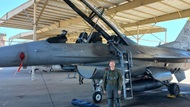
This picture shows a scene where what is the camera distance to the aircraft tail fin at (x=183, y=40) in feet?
32.4

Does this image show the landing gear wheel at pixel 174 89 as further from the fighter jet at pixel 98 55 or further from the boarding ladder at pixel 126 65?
the boarding ladder at pixel 126 65

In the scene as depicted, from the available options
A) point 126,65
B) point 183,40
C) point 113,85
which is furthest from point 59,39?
point 183,40

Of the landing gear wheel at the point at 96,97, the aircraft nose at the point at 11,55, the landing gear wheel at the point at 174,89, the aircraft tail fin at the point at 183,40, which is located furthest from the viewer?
the aircraft tail fin at the point at 183,40

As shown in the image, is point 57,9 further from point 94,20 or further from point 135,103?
point 135,103

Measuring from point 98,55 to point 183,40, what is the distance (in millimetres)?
5998

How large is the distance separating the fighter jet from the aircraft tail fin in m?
1.38

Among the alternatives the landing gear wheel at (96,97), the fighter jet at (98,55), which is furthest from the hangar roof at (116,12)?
the landing gear wheel at (96,97)

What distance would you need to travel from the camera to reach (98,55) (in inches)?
253

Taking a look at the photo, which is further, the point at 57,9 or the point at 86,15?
the point at 57,9

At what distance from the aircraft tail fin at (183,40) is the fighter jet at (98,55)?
1.38 metres

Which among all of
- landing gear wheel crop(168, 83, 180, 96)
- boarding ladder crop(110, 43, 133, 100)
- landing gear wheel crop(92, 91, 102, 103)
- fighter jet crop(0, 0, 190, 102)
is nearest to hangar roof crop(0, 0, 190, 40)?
fighter jet crop(0, 0, 190, 102)

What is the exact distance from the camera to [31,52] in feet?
16.6

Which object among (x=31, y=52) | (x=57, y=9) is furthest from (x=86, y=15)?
(x=57, y=9)

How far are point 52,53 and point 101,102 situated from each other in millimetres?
2758
